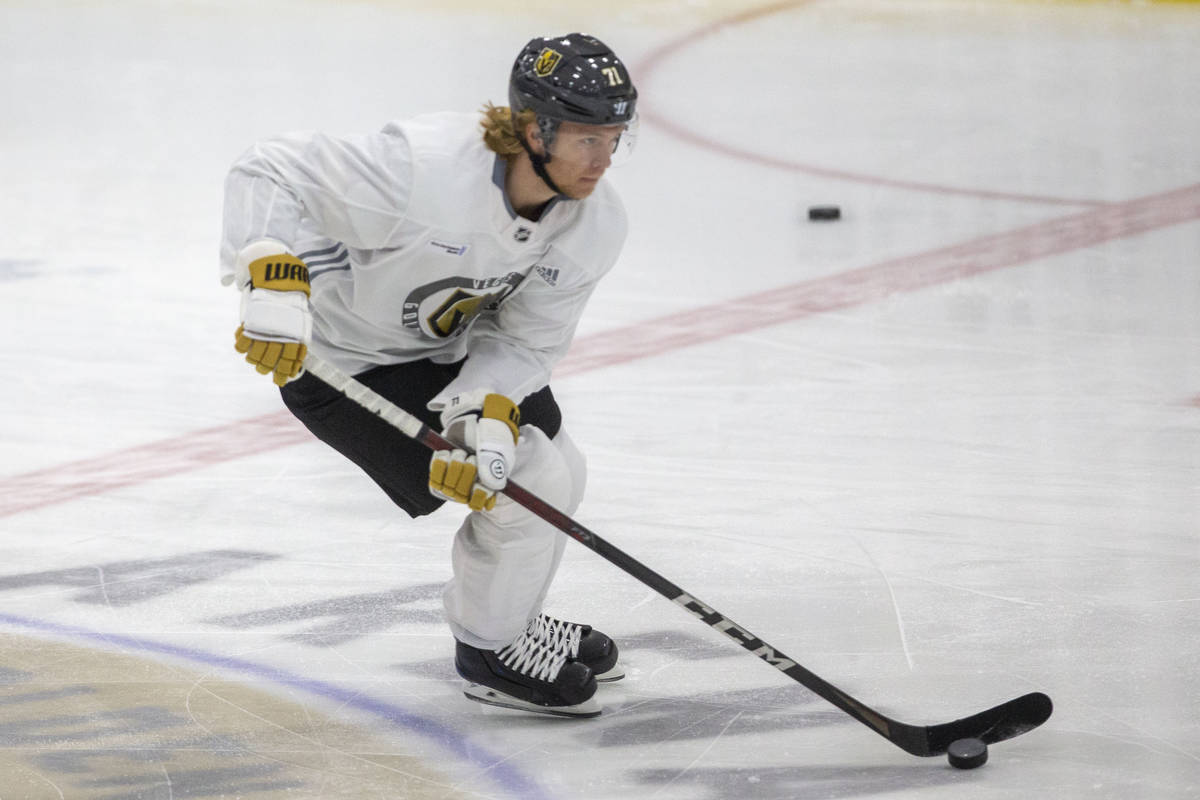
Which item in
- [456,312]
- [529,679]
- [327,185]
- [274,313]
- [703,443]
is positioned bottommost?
[703,443]

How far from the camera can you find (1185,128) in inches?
239

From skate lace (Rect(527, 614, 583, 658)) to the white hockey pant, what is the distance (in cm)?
5

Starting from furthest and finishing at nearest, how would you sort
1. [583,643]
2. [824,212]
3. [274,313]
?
[824,212] → [583,643] → [274,313]

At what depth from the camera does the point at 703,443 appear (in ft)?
12.5

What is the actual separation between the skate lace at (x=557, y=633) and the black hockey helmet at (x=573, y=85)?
2.76 feet

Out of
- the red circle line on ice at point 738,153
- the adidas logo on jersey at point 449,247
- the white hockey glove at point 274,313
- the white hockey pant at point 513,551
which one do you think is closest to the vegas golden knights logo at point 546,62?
the adidas logo on jersey at point 449,247

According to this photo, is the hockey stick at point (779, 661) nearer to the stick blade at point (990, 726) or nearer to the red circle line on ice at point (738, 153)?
the stick blade at point (990, 726)

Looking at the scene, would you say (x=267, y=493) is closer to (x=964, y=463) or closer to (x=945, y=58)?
(x=964, y=463)

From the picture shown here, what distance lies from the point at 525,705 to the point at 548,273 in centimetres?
68

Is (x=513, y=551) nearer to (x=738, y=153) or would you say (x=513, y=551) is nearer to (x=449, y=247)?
(x=449, y=247)

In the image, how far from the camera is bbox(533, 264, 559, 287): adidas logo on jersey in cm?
263

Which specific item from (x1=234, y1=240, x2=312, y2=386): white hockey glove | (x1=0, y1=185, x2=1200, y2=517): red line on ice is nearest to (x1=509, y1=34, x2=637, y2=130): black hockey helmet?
(x1=234, y1=240, x2=312, y2=386): white hockey glove

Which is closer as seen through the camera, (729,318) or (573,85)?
(573,85)

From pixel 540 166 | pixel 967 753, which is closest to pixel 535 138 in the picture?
pixel 540 166
